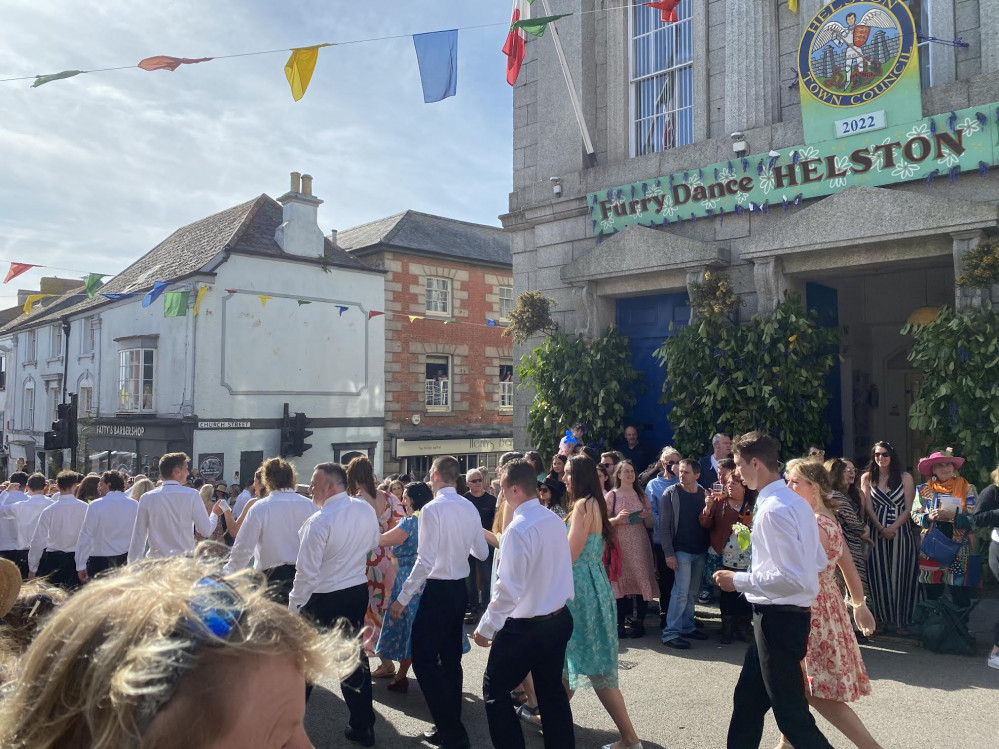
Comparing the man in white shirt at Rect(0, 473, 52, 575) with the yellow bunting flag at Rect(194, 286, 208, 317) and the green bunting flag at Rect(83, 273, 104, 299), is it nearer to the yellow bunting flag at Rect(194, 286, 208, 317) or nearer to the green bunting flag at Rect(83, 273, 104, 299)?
the green bunting flag at Rect(83, 273, 104, 299)

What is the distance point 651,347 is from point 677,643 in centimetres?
542

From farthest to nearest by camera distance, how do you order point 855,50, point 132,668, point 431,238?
point 431,238, point 855,50, point 132,668

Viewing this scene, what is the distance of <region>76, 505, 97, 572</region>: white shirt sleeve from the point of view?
285 inches

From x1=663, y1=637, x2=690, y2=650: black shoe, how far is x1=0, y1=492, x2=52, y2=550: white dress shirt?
23.3 ft

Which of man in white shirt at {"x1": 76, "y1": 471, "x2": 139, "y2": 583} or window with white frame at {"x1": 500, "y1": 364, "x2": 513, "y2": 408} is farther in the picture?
window with white frame at {"x1": 500, "y1": 364, "x2": 513, "y2": 408}

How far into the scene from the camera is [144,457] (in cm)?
2284

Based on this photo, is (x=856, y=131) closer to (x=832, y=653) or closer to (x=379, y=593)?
(x=832, y=653)

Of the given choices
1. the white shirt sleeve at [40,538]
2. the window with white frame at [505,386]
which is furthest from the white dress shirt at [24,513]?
the window with white frame at [505,386]

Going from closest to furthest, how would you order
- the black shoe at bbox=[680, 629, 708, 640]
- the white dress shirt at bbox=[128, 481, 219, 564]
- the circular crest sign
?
the white dress shirt at bbox=[128, 481, 219, 564]
the black shoe at bbox=[680, 629, 708, 640]
the circular crest sign

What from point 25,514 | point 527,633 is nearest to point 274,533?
point 527,633

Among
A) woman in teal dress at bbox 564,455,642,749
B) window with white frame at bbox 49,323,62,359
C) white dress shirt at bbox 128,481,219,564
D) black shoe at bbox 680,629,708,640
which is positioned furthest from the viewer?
window with white frame at bbox 49,323,62,359

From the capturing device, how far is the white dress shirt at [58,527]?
314 inches

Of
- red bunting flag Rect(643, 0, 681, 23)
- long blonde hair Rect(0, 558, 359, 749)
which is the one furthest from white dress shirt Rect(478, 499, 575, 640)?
red bunting flag Rect(643, 0, 681, 23)

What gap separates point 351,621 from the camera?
511 cm
